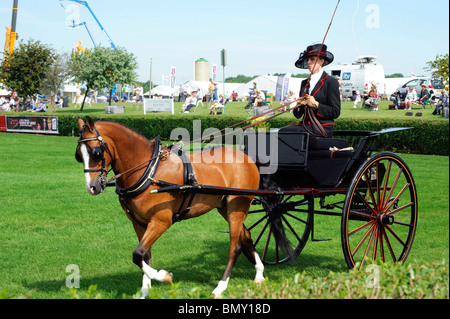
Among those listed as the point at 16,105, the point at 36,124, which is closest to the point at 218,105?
the point at 36,124

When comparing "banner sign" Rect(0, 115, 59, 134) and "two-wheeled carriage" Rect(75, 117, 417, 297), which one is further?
"banner sign" Rect(0, 115, 59, 134)

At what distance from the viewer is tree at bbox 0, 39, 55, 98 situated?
3925 cm

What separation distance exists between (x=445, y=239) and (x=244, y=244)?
367 centimetres

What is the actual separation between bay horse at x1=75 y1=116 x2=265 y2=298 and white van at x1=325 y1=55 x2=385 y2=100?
3309 cm

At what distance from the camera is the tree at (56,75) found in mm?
40688

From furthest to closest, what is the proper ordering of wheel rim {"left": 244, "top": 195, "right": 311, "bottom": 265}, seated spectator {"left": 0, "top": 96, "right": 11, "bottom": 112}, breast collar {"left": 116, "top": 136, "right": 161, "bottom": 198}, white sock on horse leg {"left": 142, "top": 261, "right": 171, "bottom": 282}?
seated spectator {"left": 0, "top": 96, "right": 11, "bottom": 112}
wheel rim {"left": 244, "top": 195, "right": 311, "bottom": 265}
breast collar {"left": 116, "top": 136, "right": 161, "bottom": 198}
white sock on horse leg {"left": 142, "top": 261, "right": 171, "bottom": 282}

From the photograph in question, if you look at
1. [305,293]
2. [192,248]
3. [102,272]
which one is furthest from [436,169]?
[305,293]

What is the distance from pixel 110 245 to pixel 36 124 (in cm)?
2330

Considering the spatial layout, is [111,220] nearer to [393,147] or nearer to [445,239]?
[445,239]

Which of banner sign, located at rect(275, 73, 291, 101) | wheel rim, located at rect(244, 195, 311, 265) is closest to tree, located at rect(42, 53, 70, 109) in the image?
banner sign, located at rect(275, 73, 291, 101)

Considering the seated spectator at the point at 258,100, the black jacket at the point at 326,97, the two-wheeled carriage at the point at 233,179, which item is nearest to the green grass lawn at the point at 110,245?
the two-wheeled carriage at the point at 233,179

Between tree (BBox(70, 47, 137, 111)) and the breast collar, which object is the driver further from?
tree (BBox(70, 47, 137, 111))

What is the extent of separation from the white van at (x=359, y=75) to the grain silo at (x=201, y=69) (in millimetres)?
21349

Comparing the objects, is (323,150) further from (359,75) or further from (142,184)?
(359,75)
